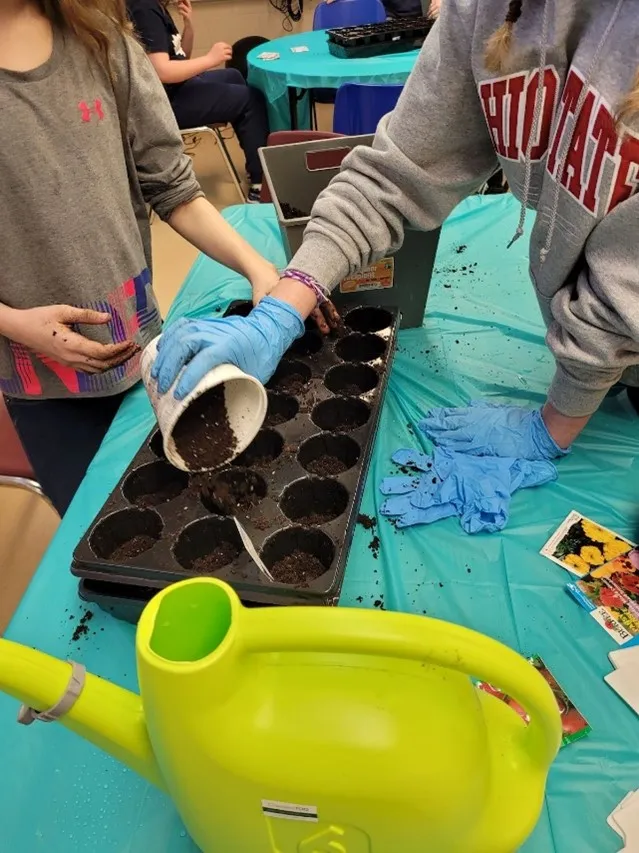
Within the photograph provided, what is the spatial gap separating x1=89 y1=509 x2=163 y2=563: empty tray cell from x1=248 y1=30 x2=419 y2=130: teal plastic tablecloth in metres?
2.35

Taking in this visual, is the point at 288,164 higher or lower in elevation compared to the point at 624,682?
higher

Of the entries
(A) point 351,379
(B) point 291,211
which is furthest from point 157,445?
(B) point 291,211

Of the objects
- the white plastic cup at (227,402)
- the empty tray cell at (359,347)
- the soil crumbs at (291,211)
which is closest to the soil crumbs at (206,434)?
Answer: the white plastic cup at (227,402)

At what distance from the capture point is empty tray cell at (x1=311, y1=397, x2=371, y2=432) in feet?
3.10

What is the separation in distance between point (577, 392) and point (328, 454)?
390 millimetres

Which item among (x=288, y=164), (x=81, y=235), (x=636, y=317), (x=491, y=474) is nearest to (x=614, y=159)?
(x=636, y=317)

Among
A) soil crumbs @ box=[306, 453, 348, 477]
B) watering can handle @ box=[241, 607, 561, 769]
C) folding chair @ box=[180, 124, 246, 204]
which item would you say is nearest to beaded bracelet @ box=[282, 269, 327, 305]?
A: soil crumbs @ box=[306, 453, 348, 477]

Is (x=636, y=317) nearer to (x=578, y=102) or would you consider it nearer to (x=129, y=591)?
(x=578, y=102)

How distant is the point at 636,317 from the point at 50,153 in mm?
856

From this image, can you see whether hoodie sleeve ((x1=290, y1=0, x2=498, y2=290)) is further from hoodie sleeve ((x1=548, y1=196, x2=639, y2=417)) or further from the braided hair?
hoodie sleeve ((x1=548, y1=196, x2=639, y2=417))

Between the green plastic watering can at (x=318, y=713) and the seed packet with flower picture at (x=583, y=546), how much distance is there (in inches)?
15.1

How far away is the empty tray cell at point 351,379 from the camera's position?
1.01 m

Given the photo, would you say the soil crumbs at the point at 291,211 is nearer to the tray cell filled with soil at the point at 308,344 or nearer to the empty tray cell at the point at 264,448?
the tray cell filled with soil at the point at 308,344

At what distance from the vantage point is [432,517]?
0.85 metres
